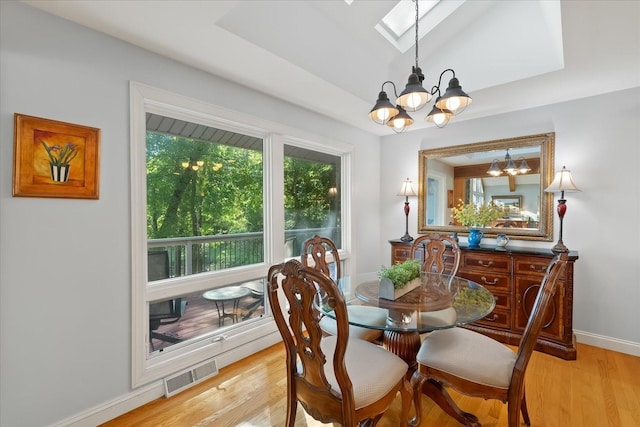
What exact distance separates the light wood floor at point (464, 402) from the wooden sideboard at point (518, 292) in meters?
0.23

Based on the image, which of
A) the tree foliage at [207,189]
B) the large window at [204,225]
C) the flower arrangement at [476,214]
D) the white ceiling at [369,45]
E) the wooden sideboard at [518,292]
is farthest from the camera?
the flower arrangement at [476,214]

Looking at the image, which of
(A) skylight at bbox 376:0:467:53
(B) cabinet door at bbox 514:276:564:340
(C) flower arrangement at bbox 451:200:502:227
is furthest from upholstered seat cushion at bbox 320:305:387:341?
(A) skylight at bbox 376:0:467:53

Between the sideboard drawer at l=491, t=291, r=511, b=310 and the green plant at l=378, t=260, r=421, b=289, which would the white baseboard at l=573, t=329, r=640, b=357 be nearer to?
the sideboard drawer at l=491, t=291, r=511, b=310

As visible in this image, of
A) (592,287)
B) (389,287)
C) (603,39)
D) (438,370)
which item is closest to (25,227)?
(389,287)

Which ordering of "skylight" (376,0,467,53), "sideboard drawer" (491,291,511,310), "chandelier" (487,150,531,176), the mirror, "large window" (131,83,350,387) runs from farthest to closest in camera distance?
"chandelier" (487,150,531,176) < the mirror < "sideboard drawer" (491,291,511,310) < "skylight" (376,0,467,53) < "large window" (131,83,350,387)

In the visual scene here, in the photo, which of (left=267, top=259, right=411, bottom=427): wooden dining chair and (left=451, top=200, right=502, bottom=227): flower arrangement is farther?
(left=451, top=200, right=502, bottom=227): flower arrangement

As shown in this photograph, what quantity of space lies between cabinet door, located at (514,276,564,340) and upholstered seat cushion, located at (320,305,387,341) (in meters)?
1.71

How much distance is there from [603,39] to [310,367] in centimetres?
284

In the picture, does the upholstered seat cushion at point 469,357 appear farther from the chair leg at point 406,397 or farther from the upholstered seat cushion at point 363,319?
the upholstered seat cushion at point 363,319

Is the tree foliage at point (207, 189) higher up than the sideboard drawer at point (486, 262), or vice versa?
the tree foliage at point (207, 189)

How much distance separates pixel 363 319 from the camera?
179cm

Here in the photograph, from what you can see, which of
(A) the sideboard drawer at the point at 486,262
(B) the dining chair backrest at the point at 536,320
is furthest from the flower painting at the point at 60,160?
(A) the sideboard drawer at the point at 486,262

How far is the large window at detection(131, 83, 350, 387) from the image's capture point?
2.16 m

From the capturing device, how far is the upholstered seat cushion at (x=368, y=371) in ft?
4.76
